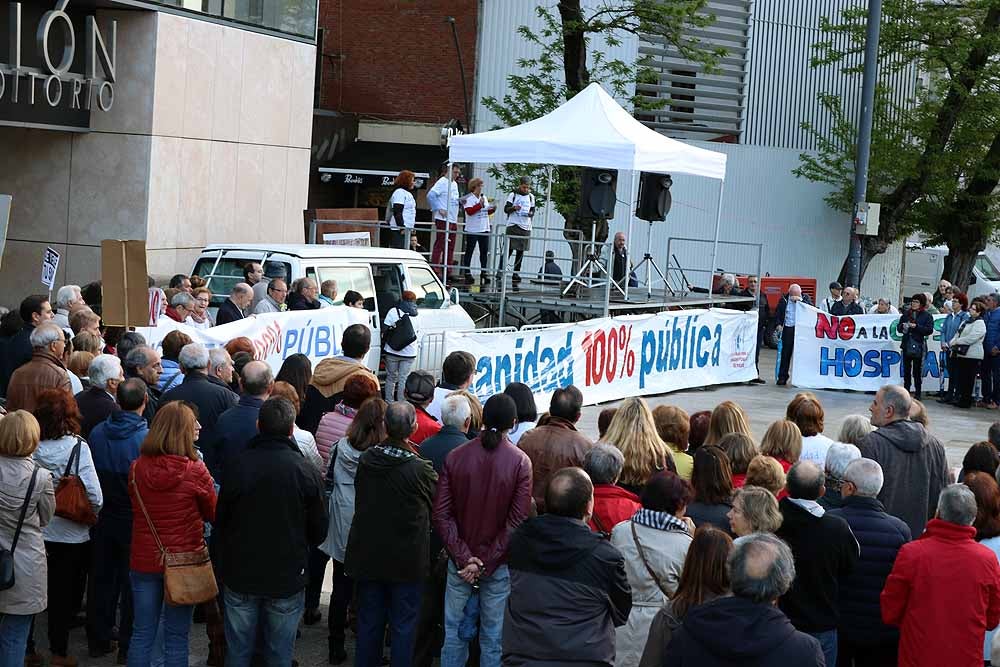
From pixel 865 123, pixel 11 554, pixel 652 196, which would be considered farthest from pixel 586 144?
pixel 11 554

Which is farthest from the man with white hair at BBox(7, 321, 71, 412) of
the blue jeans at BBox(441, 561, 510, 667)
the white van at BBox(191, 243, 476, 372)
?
the white van at BBox(191, 243, 476, 372)

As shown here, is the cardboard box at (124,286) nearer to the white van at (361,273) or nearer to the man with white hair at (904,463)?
the white van at (361,273)

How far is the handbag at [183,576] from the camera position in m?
6.61

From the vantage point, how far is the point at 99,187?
17844mm

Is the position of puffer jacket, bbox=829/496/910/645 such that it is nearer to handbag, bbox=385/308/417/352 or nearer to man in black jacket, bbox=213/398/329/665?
man in black jacket, bbox=213/398/329/665

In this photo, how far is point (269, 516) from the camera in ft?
21.0

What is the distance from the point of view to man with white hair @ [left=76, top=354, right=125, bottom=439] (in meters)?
7.82

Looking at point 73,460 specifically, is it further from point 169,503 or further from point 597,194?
point 597,194

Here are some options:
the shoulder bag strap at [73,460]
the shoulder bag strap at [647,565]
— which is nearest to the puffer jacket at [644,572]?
the shoulder bag strap at [647,565]

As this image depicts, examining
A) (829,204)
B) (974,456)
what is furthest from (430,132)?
(974,456)

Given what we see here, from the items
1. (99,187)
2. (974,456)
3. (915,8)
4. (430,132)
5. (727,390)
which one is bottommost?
(727,390)

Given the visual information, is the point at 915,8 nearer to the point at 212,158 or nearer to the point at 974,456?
the point at 212,158

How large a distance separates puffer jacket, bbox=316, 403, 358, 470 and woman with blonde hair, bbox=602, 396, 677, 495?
5.63 feet

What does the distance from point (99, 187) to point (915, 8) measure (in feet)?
67.8
